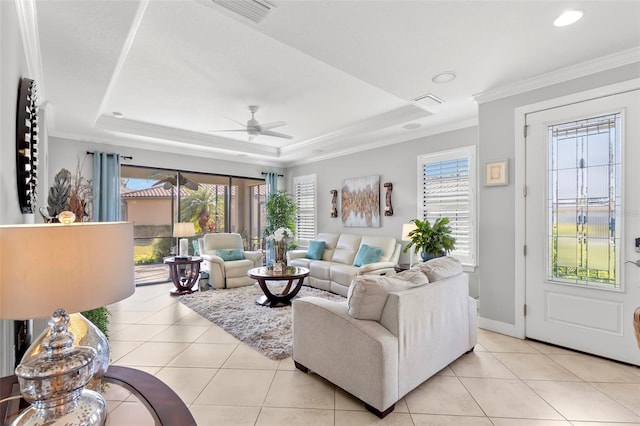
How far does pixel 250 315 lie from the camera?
3.95 metres

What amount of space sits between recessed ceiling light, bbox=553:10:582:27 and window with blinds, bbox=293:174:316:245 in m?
5.34

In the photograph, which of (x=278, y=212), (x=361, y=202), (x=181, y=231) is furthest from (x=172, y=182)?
(x=361, y=202)

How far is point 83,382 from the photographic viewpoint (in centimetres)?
91

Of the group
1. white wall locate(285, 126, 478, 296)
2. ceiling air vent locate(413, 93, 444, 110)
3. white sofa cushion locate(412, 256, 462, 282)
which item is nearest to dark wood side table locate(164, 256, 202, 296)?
white wall locate(285, 126, 478, 296)

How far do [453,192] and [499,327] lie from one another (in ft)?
6.68

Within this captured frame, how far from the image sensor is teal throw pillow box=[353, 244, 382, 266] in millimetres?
5109

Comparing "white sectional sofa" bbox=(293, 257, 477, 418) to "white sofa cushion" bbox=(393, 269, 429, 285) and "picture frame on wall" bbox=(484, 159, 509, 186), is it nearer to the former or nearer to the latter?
"white sofa cushion" bbox=(393, 269, 429, 285)

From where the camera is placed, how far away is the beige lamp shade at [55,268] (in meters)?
0.80

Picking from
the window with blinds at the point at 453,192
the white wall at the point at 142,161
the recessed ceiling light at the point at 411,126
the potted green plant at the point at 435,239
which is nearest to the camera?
the potted green plant at the point at 435,239

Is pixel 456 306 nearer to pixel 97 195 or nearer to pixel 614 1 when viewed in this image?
pixel 614 1

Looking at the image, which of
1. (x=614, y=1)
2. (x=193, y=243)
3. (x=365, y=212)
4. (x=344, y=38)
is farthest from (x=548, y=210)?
(x=193, y=243)

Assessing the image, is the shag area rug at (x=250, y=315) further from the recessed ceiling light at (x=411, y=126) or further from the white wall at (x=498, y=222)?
the recessed ceiling light at (x=411, y=126)

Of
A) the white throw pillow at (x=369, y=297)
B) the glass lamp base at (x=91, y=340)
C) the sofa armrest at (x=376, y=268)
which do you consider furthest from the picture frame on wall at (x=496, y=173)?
the glass lamp base at (x=91, y=340)

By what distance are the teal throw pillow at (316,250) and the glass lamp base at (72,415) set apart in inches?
200
